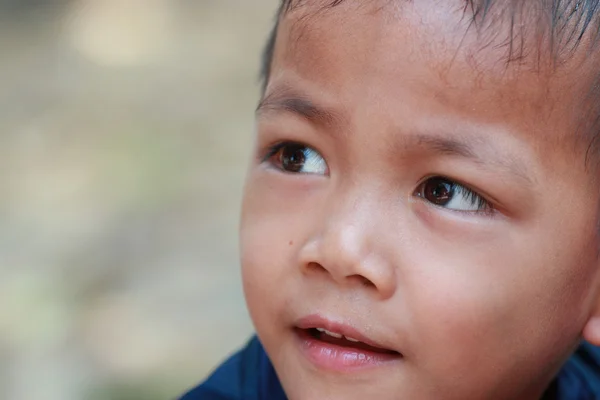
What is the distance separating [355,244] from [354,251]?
1cm

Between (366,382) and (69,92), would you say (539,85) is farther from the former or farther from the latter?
(69,92)

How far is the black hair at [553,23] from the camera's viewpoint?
149 cm

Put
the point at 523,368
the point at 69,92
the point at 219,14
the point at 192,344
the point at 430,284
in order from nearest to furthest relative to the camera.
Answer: the point at 430,284 → the point at 523,368 → the point at 192,344 → the point at 69,92 → the point at 219,14

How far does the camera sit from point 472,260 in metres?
1.53

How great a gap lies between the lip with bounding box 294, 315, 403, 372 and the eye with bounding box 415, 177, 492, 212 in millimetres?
225

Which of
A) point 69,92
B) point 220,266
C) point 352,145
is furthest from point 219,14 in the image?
point 352,145

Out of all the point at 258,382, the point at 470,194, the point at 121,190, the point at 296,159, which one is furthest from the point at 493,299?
the point at 121,190

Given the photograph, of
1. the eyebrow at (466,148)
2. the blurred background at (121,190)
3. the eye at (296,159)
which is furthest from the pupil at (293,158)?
the blurred background at (121,190)

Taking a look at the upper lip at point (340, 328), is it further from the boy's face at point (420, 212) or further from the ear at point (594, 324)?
the ear at point (594, 324)

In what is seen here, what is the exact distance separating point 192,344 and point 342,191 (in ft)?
4.86

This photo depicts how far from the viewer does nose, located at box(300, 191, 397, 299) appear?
1472 mm

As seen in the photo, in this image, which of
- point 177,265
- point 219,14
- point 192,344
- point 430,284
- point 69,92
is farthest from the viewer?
point 219,14

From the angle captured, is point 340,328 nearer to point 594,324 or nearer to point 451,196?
point 451,196

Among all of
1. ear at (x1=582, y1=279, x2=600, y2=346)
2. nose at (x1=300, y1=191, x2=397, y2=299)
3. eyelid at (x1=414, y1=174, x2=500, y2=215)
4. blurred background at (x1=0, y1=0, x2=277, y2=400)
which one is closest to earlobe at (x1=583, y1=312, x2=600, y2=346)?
ear at (x1=582, y1=279, x2=600, y2=346)
